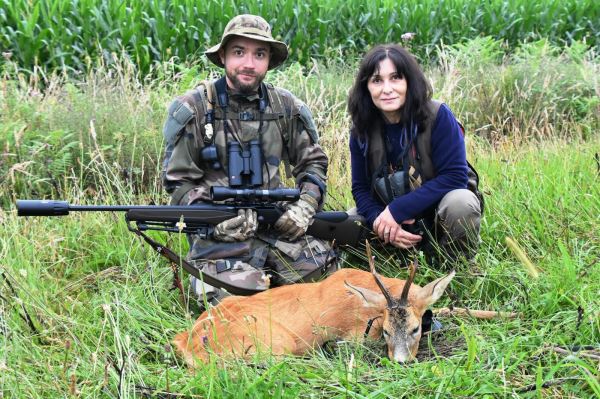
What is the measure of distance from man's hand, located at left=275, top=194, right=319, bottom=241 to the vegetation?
618 mm

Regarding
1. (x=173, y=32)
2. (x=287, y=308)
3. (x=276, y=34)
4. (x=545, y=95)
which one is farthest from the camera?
(x=276, y=34)

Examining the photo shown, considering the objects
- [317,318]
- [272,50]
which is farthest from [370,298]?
[272,50]

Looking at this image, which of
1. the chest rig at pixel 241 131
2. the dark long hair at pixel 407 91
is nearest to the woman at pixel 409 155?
the dark long hair at pixel 407 91

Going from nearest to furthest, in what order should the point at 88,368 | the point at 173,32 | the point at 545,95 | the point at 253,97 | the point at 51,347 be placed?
the point at 88,368
the point at 51,347
the point at 253,97
the point at 545,95
the point at 173,32

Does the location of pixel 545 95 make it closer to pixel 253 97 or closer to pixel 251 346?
pixel 253 97

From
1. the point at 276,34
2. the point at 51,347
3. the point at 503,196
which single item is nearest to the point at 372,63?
the point at 503,196

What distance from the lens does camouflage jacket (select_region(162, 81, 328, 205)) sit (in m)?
5.58

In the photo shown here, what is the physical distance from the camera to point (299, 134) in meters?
5.92

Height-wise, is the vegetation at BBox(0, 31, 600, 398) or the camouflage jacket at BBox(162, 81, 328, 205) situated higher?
the camouflage jacket at BBox(162, 81, 328, 205)

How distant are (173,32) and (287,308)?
878cm

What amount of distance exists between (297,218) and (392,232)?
681 millimetres

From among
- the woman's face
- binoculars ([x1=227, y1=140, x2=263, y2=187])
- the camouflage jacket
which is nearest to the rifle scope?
binoculars ([x1=227, y1=140, x2=263, y2=187])

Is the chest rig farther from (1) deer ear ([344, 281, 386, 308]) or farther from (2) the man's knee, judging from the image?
(1) deer ear ([344, 281, 386, 308])

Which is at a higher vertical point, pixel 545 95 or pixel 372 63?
pixel 372 63
